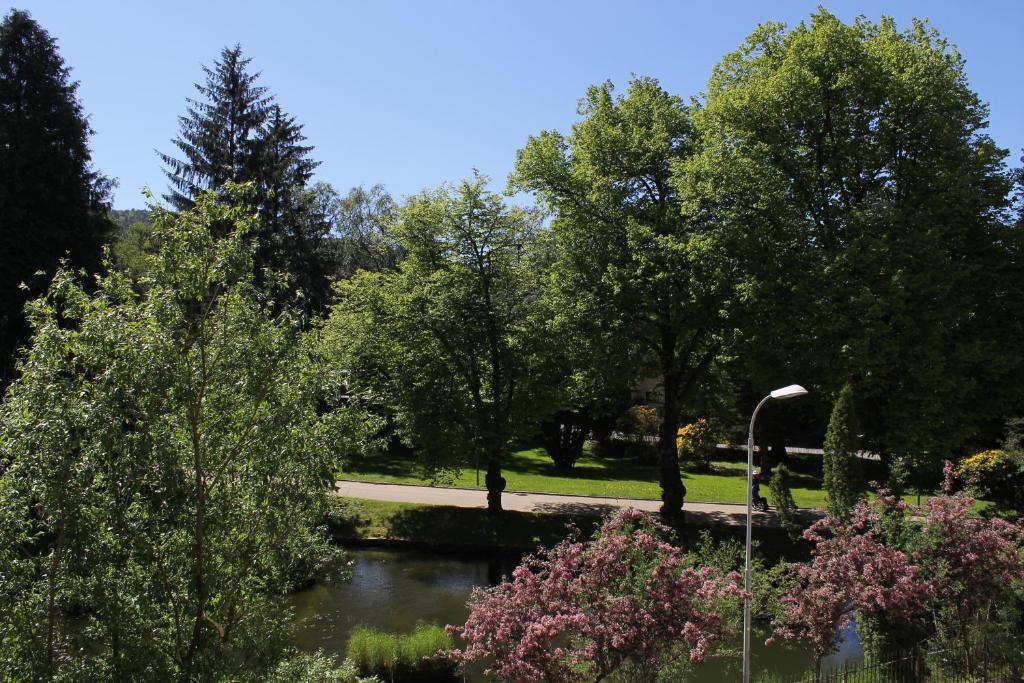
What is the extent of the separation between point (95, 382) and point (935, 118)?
21.9m

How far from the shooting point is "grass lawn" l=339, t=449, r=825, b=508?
103 ft

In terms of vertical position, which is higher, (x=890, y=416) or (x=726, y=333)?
(x=726, y=333)

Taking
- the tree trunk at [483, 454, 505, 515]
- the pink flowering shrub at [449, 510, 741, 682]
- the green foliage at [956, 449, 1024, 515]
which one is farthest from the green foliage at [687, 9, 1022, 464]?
the pink flowering shrub at [449, 510, 741, 682]

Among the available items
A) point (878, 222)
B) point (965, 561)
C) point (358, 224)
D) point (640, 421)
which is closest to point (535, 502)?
point (640, 421)

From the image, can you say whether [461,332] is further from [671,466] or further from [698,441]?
[698,441]

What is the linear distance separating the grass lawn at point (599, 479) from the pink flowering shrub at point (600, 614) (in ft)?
54.0

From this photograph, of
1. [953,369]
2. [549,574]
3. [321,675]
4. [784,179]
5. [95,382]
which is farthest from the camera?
[784,179]

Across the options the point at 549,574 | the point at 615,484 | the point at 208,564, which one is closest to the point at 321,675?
the point at 208,564

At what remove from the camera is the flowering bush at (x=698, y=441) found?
3988 cm

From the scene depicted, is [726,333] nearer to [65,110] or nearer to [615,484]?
[615,484]

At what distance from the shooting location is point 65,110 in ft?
97.5

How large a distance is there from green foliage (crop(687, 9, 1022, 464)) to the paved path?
20.6 ft

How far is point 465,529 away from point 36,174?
2020 cm

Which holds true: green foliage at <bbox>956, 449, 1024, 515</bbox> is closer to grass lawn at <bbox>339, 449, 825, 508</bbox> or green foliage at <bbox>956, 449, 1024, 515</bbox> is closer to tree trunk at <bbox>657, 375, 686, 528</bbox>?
grass lawn at <bbox>339, 449, 825, 508</bbox>
